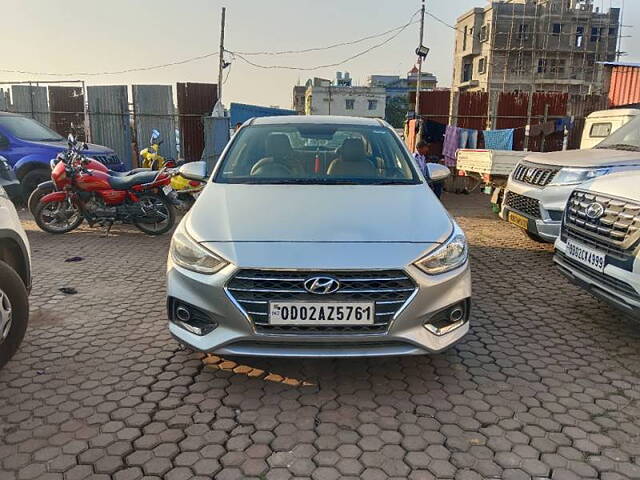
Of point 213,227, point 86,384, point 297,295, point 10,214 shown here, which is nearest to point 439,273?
point 297,295

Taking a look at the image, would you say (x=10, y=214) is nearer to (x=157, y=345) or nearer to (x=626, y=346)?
(x=157, y=345)

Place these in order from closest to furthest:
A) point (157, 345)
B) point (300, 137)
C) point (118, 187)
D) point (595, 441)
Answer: point (595, 441) → point (157, 345) → point (300, 137) → point (118, 187)

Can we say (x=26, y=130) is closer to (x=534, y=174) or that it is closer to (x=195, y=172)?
(x=195, y=172)

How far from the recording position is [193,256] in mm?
2895

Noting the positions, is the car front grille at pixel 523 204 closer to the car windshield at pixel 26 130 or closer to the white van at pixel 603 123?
the white van at pixel 603 123

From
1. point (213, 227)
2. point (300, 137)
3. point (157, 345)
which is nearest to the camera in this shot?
point (213, 227)

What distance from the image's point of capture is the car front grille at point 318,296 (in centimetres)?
268

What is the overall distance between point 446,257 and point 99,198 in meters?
5.82

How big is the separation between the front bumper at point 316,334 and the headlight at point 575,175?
345 centimetres

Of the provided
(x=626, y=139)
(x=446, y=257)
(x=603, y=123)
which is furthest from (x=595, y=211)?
(x=603, y=123)

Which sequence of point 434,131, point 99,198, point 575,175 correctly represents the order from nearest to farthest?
point 575,175, point 99,198, point 434,131

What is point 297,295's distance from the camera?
8.79 feet

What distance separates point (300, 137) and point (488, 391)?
8.30 ft

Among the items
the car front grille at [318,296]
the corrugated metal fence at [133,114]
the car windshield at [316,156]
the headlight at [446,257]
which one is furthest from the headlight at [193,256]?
the corrugated metal fence at [133,114]
